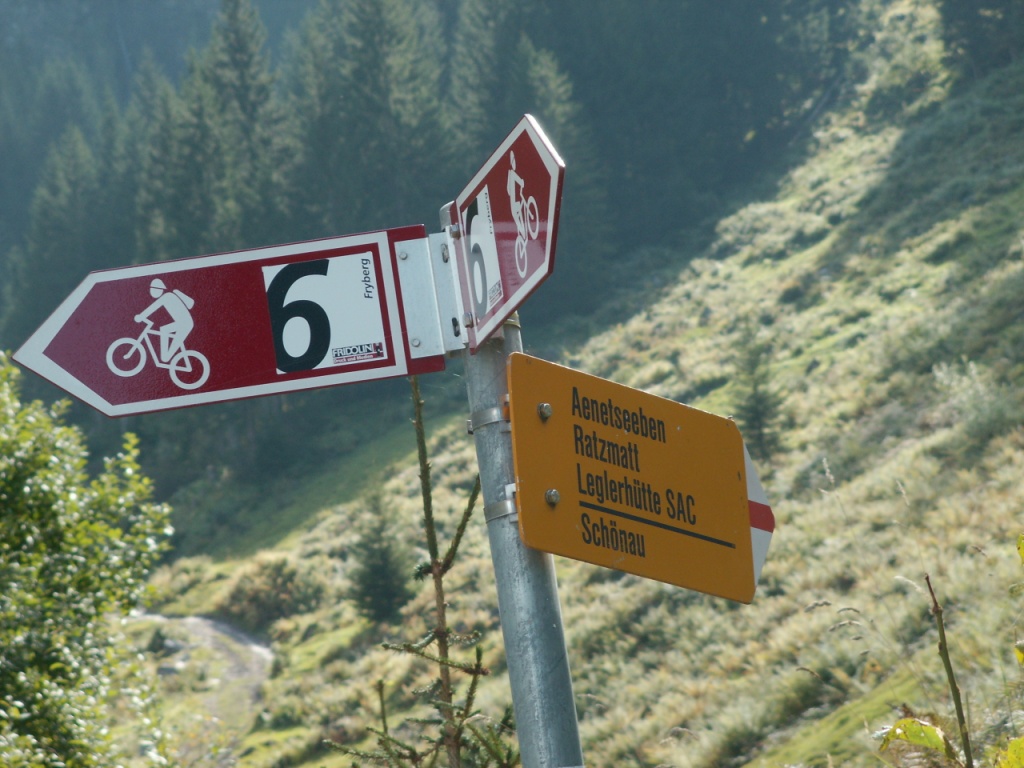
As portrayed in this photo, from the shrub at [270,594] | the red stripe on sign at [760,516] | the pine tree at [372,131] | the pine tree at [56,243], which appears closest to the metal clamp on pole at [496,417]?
the red stripe on sign at [760,516]

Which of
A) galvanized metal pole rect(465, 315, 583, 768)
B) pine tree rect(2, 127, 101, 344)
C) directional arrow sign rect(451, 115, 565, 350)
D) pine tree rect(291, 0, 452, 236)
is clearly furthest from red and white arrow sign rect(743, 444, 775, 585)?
pine tree rect(2, 127, 101, 344)

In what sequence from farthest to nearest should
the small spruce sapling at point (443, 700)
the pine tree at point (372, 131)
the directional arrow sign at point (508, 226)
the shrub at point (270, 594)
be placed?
the pine tree at point (372, 131) < the shrub at point (270, 594) < the small spruce sapling at point (443, 700) < the directional arrow sign at point (508, 226)

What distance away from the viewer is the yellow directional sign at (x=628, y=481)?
2094mm

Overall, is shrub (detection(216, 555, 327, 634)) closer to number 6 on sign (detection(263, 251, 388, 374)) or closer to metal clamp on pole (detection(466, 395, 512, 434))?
number 6 on sign (detection(263, 251, 388, 374))

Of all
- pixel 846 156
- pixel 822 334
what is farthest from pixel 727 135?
pixel 822 334

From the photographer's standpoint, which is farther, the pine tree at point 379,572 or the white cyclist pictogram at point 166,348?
the pine tree at point 379,572

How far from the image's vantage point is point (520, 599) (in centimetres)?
203

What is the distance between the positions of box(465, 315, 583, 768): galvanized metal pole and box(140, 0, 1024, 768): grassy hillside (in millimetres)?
1014

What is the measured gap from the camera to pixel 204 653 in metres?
24.1

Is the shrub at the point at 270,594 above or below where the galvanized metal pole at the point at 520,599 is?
above

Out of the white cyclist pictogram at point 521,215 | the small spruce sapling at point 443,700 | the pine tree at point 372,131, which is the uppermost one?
the pine tree at point 372,131

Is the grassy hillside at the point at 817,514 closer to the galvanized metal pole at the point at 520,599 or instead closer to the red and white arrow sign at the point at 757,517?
the red and white arrow sign at the point at 757,517

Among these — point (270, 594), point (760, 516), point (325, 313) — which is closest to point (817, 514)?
point (760, 516)

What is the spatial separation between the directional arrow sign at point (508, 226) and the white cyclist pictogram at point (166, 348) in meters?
0.65
